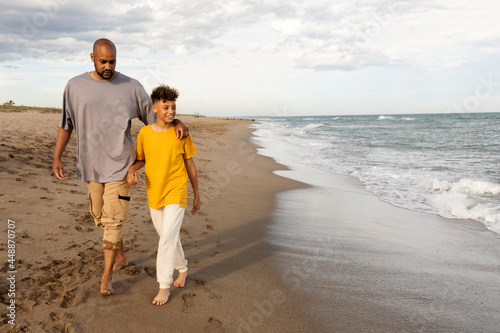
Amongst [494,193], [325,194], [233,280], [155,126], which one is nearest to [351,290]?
[233,280]

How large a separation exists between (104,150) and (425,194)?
24.2ft

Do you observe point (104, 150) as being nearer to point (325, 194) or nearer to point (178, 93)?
point (178, 93)

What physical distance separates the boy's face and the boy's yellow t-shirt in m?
0.11

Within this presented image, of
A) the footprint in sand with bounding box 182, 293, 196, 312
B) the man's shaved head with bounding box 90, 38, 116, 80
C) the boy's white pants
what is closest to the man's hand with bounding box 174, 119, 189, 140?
the boy's white pants

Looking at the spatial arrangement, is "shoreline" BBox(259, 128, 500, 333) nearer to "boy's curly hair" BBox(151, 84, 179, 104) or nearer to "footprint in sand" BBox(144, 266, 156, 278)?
"footprint in sand" BBox(144, 266, 156, 278)

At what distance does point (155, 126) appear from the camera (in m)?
3.16

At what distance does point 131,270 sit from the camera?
3670 millimetres

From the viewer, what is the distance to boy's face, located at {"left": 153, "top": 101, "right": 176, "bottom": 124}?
10.0 ft

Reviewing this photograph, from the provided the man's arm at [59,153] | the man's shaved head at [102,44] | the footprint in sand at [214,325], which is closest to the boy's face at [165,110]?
the man's shaved head at [102,44]

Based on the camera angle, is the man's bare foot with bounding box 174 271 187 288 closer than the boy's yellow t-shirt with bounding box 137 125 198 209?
No

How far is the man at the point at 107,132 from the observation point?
3.13 meters

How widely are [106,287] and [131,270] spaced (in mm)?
514

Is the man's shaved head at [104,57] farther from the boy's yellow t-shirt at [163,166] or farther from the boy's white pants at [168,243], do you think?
the boy's white pants at [168,243]

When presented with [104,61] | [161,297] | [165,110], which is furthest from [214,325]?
[104,61]
